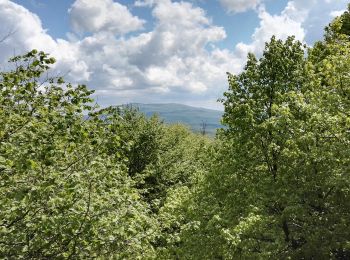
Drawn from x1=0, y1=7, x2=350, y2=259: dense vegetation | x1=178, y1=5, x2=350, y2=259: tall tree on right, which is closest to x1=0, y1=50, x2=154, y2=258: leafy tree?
x1=0, y1=7, x2=350, y2=259: dense vegetation

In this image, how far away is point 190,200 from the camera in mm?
26297

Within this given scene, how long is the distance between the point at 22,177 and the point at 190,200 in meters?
16.3

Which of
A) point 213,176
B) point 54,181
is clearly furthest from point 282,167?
point 54,181

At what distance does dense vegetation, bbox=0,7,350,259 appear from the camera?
10383mm

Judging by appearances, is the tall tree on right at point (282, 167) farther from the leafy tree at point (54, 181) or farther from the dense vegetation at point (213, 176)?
the leafy tree at point (54, 181)

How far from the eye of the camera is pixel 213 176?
2539 centimetres

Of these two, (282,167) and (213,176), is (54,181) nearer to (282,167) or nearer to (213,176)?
(282,167)

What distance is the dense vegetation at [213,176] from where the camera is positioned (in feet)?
34.1

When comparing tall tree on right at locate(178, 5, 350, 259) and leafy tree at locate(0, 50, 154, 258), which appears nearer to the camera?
Result: leafy tree at locate(0, 50, 154, 258)

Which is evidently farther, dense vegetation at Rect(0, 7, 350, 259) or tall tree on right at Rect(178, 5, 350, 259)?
tall tree on right at Rect(178, 5, 350, 259)

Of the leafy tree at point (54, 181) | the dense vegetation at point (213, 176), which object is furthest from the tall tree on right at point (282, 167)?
the leafy tree at point (54, 181)

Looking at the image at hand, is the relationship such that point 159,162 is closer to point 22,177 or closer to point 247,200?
point 247,200

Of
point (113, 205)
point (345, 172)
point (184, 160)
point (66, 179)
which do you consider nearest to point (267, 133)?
point (345, 172)

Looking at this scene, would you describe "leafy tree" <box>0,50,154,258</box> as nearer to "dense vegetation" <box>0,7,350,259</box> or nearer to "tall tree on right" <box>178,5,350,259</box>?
"dense vegetation" <box>0,7,350,259</box>
